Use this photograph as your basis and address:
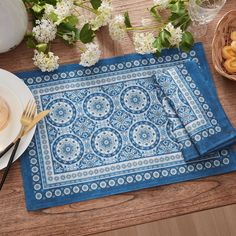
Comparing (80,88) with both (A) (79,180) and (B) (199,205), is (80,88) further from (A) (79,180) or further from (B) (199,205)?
(B) (199,205)

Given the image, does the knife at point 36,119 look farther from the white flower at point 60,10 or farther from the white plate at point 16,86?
the white flower at point 60,10

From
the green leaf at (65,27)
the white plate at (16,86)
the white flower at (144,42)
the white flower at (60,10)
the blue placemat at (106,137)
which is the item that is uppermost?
the white flower at (60,10)

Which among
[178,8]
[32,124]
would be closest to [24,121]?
[32,124]

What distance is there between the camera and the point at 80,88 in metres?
0.68

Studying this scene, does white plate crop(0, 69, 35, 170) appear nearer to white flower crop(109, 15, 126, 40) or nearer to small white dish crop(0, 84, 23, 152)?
small white dish crop(0, 84, 23, 152)

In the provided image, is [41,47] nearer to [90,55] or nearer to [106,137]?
[90,55]

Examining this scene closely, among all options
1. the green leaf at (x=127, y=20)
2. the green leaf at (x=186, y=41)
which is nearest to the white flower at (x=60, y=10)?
the green leaf at (x=127, y=20)

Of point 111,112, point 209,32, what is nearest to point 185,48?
point 209,32

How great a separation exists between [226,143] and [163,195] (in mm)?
137

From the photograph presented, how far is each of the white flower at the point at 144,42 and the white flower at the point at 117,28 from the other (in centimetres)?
3

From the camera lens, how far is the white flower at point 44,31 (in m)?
0.67

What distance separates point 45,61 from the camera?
0.66 meters

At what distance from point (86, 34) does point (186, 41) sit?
18cm

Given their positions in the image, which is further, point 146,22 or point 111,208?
point 146,22
